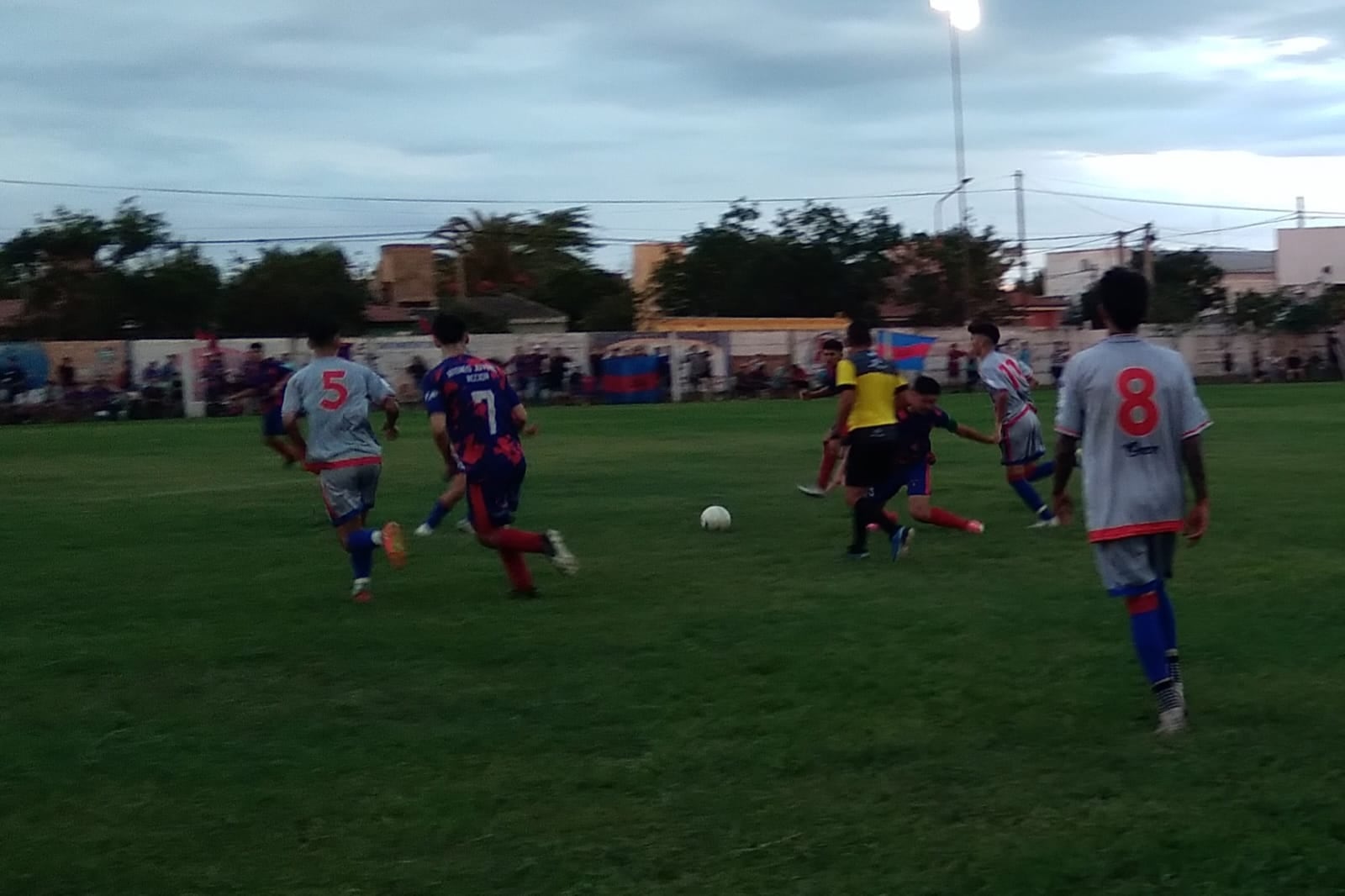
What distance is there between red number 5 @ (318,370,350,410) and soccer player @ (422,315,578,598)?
0.61 m

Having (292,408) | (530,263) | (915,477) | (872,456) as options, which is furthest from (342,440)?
(530,263)

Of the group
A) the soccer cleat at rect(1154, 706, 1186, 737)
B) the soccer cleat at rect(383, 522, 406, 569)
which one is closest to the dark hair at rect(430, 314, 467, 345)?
the soccer cleat at rect(383, 522, 406, 569)

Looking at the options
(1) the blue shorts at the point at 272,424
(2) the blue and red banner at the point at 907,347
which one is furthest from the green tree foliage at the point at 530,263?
(1) the blue shorts at the point at 272,424

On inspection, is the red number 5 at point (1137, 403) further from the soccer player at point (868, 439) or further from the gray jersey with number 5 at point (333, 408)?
the gray jersey with number 5 at point (333, 408)

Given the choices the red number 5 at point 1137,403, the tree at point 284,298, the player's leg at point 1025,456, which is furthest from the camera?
the tree at point 284,298

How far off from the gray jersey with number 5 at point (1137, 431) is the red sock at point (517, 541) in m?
3.94

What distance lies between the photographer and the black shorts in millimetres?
10445

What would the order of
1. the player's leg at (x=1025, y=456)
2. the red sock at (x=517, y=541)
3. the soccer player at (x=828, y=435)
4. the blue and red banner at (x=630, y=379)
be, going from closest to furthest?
the red sock at (x=517, y=541), the soccer player at (x=828, y=435), the player's leg at (x=1025, y=456), the blue and red banner at (x=630, y=379)

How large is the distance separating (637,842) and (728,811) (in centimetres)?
41

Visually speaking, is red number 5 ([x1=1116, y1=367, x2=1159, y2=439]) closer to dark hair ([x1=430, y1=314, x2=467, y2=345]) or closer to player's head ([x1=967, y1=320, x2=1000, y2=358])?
dark hair ([x1=430, y1=314, x2=467, y2=345])

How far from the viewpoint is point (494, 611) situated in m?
8.83

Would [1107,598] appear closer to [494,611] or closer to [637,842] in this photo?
[494,611]

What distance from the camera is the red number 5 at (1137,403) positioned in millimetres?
5719

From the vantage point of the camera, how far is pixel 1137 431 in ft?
18.8
